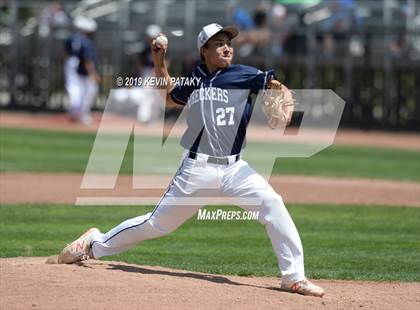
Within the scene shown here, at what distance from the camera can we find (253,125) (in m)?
27.8

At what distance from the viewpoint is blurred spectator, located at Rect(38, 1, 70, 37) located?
30.1m

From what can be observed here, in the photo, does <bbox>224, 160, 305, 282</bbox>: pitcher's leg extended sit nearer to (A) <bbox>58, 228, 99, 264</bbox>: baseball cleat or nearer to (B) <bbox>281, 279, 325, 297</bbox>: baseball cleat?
(B) <bbox>281, 279, 325, 297</bbox>: baseball cleat

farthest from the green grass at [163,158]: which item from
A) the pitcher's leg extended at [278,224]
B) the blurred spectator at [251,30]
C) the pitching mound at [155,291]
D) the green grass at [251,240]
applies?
the pitcher's leg extended at [278,224]

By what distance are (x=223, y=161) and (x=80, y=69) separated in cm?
1872

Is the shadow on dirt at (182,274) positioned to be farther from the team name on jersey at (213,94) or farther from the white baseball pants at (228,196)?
the team name on jersey at (213,94)

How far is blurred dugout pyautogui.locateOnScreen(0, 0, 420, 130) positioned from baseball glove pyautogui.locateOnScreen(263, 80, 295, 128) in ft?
64.2

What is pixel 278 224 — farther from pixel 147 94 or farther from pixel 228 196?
pixel 147 94

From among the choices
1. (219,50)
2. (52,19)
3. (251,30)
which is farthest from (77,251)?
(52,19)

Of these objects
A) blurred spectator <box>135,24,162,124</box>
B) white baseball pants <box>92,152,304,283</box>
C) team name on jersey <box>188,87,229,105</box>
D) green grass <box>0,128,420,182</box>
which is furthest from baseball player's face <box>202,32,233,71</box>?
blurred spectator <box>135,24,162,124</box>

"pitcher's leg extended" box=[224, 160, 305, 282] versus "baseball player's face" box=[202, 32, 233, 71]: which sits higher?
Answer: "baseball player's face" box=[202, 32, 233, 71]

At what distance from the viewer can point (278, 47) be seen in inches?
1107

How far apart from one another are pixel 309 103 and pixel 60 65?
25.0ft

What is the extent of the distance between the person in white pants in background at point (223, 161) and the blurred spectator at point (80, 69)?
18154mm

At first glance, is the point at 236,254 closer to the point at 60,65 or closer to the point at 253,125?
the point at 253,125
